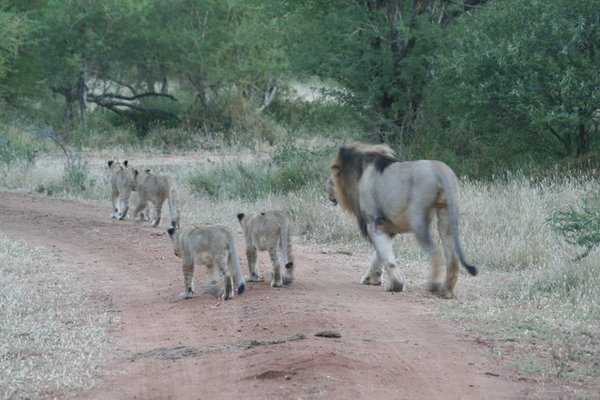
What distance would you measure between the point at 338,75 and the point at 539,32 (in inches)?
214

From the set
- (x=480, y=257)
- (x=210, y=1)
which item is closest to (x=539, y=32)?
A: (x=480, y=257)

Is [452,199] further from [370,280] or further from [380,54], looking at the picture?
[380,54]

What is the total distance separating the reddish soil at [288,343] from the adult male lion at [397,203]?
0.33 metres

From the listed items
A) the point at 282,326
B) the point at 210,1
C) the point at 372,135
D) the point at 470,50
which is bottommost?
the point at 282,326

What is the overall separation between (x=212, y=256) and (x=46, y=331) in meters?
1.99

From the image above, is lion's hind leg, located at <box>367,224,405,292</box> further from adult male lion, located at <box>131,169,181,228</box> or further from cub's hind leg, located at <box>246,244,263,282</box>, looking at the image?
adult male lion, located at <box>131,169,181,228</box>

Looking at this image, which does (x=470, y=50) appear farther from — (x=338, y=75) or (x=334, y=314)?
(x=334, y=314)

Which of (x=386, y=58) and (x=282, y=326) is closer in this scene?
(x=282, y=326)

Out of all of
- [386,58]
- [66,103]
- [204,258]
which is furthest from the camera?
[66,103]

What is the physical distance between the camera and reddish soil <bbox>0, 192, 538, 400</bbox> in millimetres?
7176

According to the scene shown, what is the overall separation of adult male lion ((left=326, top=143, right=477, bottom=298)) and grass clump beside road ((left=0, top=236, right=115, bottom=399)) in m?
2.91

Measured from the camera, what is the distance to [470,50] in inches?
801

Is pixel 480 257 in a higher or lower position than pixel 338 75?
lower

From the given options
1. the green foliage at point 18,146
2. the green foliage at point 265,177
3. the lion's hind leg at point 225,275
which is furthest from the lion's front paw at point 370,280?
the green foliage at point 18,146
